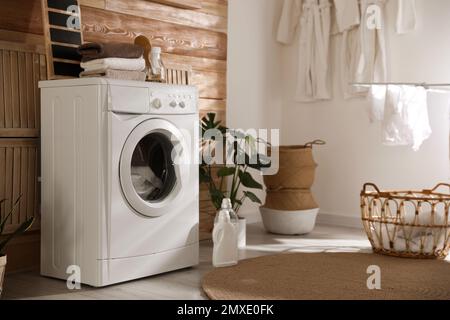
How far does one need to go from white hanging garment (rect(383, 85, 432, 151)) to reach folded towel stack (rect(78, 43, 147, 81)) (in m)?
1.63

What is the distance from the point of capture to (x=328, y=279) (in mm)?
2674

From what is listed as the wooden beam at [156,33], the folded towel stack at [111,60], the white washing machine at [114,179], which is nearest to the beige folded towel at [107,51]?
the folded towel stack at [111,60]

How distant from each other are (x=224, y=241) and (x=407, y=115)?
1462 mm

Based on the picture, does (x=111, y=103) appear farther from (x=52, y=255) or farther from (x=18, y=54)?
(x=52, y=255)

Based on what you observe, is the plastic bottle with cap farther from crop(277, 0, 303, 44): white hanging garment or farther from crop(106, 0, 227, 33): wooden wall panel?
crop(277, 0, 303, 44): white hanging garment

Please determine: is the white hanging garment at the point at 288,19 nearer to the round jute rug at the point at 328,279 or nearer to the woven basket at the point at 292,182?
the woven basket at the point at 292,182

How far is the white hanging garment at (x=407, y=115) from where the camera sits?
3633 millimetres

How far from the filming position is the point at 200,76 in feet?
12.7

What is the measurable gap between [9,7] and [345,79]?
238cm

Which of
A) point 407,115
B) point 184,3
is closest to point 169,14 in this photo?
point 184,3

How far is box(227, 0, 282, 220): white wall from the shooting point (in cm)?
421

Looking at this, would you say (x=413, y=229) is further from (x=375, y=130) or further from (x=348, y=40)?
(x=348, y=40)

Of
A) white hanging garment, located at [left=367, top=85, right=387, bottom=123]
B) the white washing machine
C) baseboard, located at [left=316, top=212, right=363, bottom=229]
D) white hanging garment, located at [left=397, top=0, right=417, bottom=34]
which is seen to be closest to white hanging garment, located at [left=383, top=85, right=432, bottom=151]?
white hanging garment, located at [left=367, top=85, right=387, bottom=123]

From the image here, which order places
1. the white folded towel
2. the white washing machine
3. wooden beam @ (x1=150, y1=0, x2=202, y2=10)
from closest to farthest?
the white washing machine, the white folded towel, wooden beam @ (x1=150, y1=0, x2=202, y2=10)
